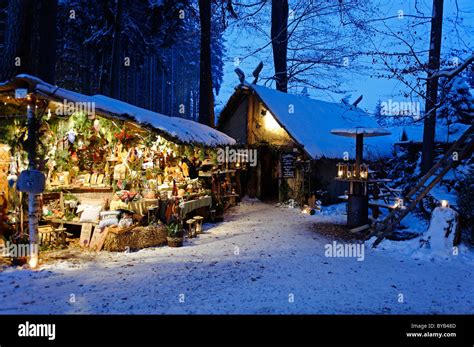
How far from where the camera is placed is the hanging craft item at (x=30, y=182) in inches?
252

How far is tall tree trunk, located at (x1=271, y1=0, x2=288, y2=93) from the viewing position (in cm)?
2248

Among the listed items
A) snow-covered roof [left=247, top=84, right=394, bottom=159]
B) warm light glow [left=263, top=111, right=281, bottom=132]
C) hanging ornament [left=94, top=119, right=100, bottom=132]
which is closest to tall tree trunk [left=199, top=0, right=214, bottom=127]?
snow-covered roof [left=247, top=84, right=394, bottom=159]

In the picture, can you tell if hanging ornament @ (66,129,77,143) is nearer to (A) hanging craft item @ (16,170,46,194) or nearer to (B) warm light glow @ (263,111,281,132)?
(A) hanging craft item @ (16,170,46,194)

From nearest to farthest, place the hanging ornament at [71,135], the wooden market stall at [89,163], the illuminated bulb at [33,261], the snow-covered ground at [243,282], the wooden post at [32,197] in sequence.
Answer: the snow-covered ground at [243,282] → the illuminated bulb at [33,261] → the wooden post at [32,197] → the wooden market stall at [89,163] → the hanging ornament at [71,135]

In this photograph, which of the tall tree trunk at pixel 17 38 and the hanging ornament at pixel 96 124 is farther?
the tall tree trunk at pixel 17 38

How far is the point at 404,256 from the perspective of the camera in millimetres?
7859

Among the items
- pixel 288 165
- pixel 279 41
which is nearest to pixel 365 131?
pixel 288 165

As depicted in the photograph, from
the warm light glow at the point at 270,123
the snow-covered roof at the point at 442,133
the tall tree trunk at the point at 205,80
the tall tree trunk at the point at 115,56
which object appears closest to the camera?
the snow-covered roof at the point at 442,133

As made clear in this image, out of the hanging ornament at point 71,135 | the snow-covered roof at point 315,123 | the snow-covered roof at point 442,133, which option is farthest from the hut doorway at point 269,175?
the hanging ornament at point 71,135

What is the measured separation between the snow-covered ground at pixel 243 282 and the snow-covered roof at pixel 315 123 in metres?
7.73

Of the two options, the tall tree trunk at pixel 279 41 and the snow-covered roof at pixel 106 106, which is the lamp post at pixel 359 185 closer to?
the snow-covered roof at pixel 106 106

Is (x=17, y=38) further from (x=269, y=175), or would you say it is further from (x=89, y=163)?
(x=269, y=175)

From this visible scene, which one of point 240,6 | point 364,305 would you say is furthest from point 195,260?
point 240,6

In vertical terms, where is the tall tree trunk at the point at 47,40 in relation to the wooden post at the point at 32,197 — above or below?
above
